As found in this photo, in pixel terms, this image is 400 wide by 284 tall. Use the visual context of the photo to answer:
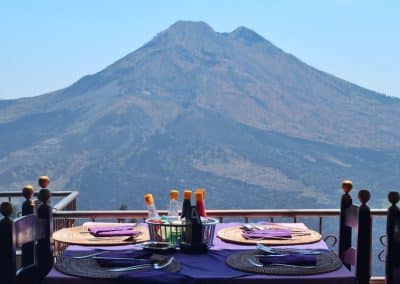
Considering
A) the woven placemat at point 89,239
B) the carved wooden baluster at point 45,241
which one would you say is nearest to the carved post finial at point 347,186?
the woven placemat at point 89,239

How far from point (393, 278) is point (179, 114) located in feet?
230

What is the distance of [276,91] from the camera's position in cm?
7806

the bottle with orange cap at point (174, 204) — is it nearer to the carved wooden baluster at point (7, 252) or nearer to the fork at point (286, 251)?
the fork at point (286, 251)

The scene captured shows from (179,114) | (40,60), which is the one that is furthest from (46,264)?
(179,114)

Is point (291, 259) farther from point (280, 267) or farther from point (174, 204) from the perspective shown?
point (174, 204)

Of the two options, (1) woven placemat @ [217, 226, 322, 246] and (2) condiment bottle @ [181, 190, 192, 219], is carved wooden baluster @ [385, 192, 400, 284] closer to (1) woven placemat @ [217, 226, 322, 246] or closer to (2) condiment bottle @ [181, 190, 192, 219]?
(1) woven placemat @ [217, 226, 322, 246]

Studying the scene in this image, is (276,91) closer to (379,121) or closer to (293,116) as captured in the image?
(293,116)

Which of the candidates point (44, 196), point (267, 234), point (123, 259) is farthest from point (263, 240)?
point (44, 196)

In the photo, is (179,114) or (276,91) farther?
(276,91)

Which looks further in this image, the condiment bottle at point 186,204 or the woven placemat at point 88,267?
the condiment bottle at point 186,204

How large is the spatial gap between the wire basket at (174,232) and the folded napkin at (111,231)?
7.2 inches

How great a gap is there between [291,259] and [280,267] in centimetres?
7

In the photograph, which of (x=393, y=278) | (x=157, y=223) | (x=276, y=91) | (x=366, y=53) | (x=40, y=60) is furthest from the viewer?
(x=276, y=91)

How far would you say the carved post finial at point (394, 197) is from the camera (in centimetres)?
198
